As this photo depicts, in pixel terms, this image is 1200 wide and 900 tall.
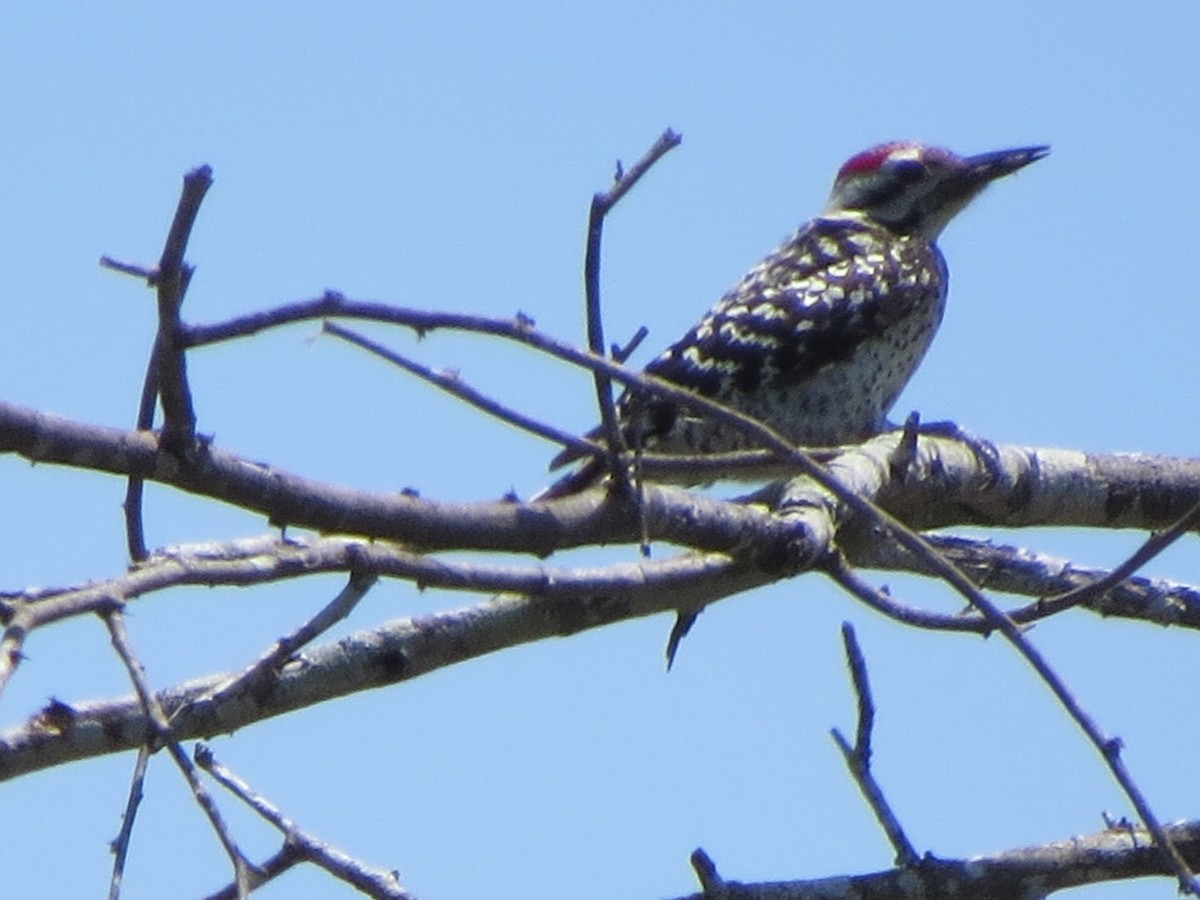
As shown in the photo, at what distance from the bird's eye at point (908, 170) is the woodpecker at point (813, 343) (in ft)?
1.18

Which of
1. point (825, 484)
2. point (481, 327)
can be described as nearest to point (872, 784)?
point (825, 484)

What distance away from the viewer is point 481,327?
8.74ft

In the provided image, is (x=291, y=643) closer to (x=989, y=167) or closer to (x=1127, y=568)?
(x=1127, y=568)

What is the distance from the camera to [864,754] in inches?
164

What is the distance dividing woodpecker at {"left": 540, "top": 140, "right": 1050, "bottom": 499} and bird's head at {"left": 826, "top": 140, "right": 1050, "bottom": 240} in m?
0.24

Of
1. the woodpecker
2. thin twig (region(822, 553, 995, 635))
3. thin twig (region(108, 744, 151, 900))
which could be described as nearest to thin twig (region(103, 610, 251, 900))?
thin twig (region(108, 744, 151, 900))

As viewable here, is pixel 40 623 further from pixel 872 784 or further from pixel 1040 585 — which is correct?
pixel 1040 585

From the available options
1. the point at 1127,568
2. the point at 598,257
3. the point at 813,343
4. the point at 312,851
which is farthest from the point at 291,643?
the point at 813,343

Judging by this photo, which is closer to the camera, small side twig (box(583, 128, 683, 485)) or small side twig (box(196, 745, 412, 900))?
small side twig (box(583, 128, 683, 485))

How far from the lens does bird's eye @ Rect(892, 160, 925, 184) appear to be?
28.5 feet

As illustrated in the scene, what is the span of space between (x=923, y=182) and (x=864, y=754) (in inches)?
193

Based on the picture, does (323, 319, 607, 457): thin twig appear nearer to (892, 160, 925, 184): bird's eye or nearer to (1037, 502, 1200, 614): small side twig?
(1037, 502, 1200, 614): small side twig

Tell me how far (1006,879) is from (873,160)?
4839mm

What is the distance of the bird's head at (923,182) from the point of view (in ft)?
28.2
